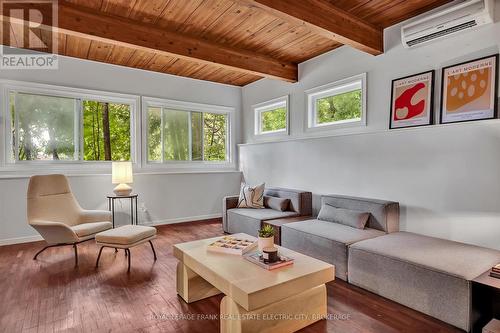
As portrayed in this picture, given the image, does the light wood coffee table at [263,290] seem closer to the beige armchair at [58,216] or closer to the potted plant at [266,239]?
the potted plant at [266,239]

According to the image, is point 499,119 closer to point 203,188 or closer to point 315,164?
point 315,164

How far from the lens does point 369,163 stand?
339 centimetres

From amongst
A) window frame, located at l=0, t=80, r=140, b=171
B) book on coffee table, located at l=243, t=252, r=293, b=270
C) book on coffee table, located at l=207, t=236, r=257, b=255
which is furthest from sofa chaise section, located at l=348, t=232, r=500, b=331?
window frame, located at l=0, t=80, r=140, b=171

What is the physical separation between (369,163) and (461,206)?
1.03 m

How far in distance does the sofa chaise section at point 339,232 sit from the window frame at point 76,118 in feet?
9.98

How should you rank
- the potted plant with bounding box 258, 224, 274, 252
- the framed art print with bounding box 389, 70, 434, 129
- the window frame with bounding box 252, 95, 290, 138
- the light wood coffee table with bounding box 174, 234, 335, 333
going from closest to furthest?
1. the light wood coffee table with bounding box 174, 234, 335, 333
2. the potted plant with bounding box 258, 224, 274, 252
3. the framed art print with bounding box 389, 70, 434, 129
4. the window frame with bounding box 252, 95, 290, 138

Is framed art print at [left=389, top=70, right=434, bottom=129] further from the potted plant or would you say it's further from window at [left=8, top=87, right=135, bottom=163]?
window at [left=8, top=87, right=135, bottom=163]

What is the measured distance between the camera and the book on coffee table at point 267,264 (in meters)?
1.90

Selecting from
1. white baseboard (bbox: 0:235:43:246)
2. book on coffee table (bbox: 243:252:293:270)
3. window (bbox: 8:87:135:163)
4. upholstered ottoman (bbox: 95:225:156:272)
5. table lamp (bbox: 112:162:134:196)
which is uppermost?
window (bbox: 8:87:135:163)

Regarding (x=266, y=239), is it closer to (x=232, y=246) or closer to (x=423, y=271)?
(x=232, y=246)

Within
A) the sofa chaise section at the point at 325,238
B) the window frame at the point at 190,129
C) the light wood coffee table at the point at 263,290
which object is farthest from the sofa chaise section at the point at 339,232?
the window frame at the point at 190,129

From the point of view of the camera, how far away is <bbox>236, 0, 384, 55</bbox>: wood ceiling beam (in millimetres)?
2473

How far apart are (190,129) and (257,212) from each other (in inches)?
90.0

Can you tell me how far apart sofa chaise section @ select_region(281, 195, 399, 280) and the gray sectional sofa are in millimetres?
505
